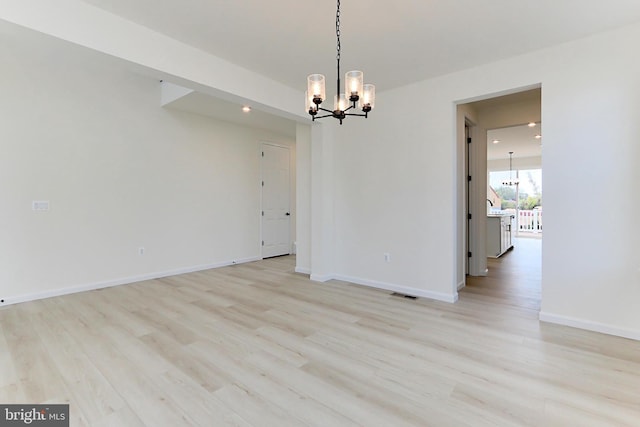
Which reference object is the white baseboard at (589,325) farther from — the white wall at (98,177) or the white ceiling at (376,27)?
the white wall at (98,177)

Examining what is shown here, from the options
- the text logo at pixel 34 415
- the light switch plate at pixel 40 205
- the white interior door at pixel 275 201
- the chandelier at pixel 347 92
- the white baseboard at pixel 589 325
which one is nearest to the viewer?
the text logo at pixel 34 415

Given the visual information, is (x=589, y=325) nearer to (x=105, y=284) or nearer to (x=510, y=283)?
(x=510, y=283)

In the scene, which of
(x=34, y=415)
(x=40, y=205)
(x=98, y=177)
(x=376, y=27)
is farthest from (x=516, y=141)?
(x=40, y=205)

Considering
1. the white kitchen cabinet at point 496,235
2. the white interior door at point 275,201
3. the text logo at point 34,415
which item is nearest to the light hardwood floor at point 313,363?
the text logo at point 34,415

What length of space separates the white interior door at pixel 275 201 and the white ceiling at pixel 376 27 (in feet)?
11.3

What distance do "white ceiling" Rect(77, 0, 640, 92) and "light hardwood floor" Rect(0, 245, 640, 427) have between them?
8.97 ft

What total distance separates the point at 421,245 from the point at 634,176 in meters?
2.07

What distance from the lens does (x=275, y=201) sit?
6.83m

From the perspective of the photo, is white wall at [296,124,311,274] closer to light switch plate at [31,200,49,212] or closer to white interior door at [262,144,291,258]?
white interior door at [262,144,291,258]

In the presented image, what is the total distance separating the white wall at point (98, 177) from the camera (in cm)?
365

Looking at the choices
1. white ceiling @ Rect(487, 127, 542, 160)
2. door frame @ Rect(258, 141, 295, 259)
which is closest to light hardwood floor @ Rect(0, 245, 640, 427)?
door frame @ Rect(258, 141, 295, 259)

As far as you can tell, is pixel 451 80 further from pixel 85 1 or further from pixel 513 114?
A: pixel 85 1

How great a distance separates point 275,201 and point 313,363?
489 centimetres

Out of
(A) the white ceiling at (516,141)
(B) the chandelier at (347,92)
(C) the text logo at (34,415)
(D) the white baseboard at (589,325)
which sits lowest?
(C) the text logo at (34,415)
